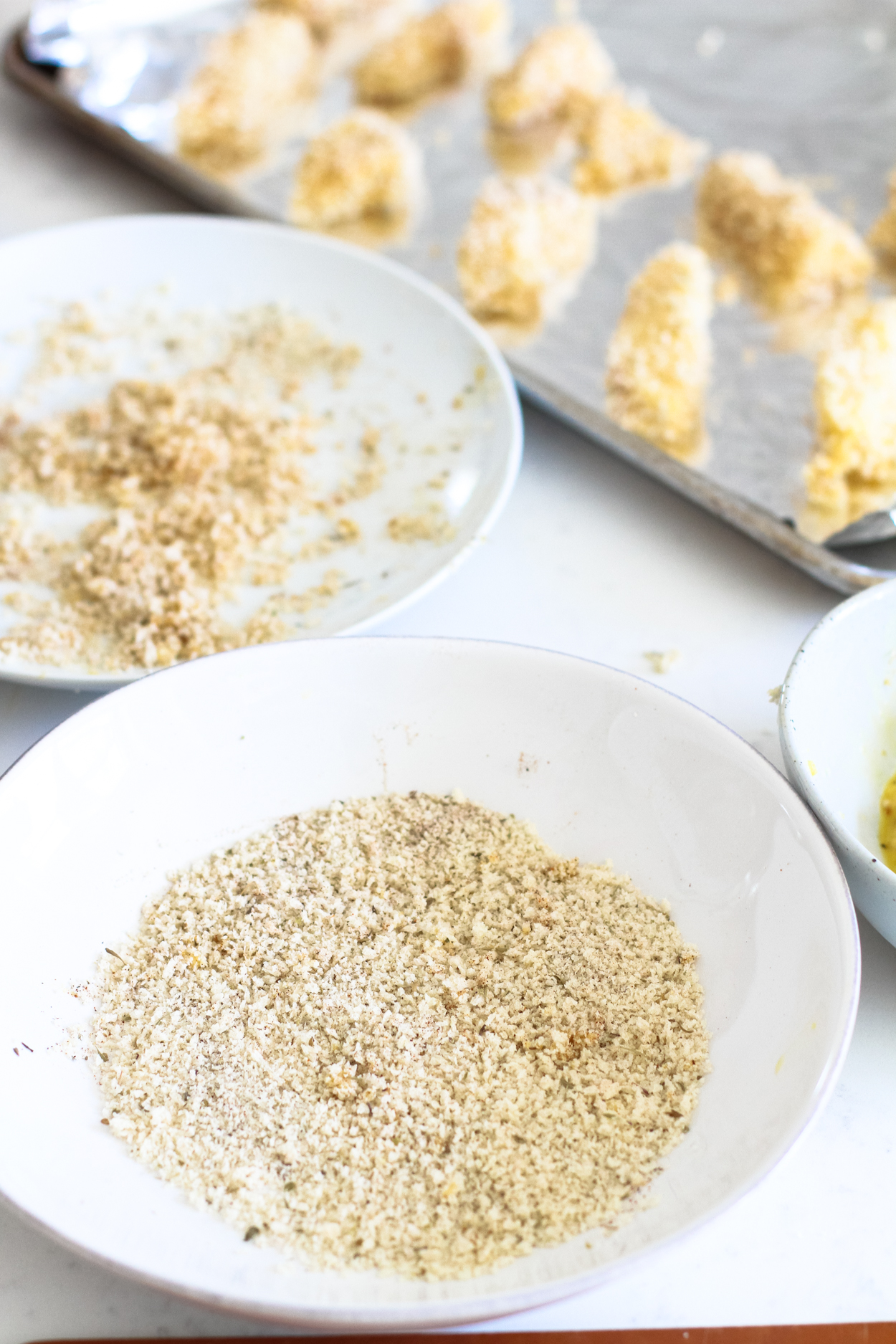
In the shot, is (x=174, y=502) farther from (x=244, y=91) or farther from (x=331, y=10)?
(x=331, y=10)

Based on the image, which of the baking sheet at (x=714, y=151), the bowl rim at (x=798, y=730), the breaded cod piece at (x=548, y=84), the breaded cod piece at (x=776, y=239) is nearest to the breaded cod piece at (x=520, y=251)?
the baking sheet at (x=714, y=151)

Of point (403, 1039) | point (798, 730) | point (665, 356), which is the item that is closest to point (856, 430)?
point (665, 356)

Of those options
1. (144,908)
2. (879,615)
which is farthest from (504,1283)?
(879,615)

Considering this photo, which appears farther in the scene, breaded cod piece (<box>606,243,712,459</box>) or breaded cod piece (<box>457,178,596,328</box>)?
breaded cod piece (<box>457,178,596,328</box>)

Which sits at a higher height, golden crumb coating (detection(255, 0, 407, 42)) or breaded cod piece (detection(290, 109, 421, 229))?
golden crumb coating (detection(255, 0, 407, 42))

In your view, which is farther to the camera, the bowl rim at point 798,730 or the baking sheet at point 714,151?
the baking sheet at point 714,151

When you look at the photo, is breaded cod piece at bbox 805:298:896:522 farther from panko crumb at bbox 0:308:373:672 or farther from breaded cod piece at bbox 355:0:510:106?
breaded cod piece at bbox 355:0:510:106

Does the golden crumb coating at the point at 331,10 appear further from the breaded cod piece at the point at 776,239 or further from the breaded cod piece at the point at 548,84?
the breaded cod piece at the point at 776,239

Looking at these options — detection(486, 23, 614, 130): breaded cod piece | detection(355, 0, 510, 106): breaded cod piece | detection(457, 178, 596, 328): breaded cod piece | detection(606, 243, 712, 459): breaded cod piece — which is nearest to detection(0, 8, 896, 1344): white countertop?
detection(606, 243, 712, 459): breaded cod piece
